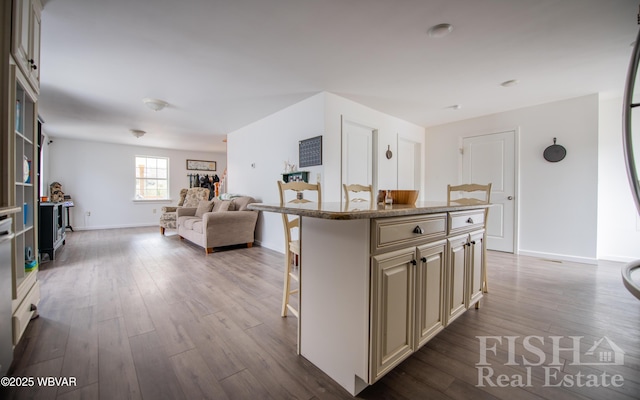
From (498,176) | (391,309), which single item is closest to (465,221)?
(391,309)

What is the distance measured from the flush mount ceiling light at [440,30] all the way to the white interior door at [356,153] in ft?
5.67

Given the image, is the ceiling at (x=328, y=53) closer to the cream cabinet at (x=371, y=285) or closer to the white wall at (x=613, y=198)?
the white wall at (x=613, y=198)

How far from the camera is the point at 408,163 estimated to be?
16.8ft

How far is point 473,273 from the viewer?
6.60 feet

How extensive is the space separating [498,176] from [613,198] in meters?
1.48

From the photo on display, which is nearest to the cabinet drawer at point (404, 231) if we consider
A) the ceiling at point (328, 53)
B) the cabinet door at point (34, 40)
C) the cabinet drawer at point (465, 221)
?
the cabinet drawer at point (465, 221)

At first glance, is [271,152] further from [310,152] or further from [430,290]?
[430,290]

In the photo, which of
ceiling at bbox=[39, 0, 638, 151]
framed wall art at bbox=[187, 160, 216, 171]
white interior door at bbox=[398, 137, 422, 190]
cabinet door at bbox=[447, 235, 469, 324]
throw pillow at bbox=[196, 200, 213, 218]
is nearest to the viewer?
cabinet door at bbox=[447, 235, 469, 324]

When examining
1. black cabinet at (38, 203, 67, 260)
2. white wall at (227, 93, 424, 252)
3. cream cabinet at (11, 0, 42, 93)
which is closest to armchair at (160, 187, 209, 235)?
white wall at (227, 93, 424, 252)

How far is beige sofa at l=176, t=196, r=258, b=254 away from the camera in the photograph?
4129 millimetres

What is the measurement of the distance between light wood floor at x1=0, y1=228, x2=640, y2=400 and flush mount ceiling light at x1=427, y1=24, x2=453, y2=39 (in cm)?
236

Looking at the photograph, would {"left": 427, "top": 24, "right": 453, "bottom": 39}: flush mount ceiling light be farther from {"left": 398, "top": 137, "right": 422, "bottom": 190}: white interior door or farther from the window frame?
the window frame

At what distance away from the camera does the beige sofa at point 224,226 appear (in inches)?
163

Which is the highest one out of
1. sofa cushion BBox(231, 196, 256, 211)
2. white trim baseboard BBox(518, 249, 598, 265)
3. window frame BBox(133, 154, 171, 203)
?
window frame BBox(133, 154, 171, 203)
